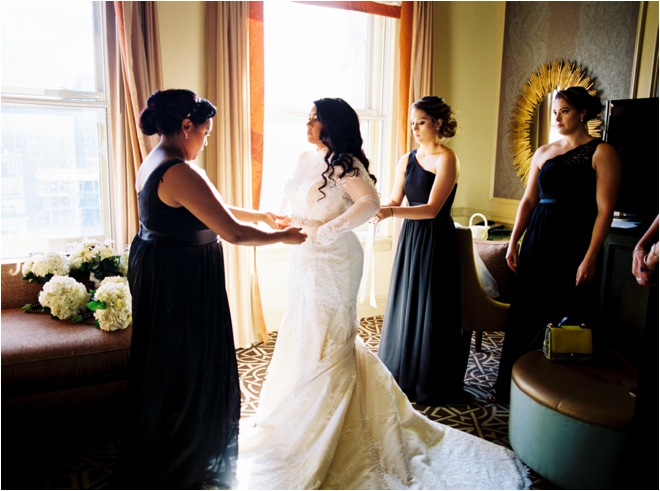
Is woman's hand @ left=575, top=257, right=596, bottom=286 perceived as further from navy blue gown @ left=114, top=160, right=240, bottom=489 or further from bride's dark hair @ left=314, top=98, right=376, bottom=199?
navy blue gown @ left=114, top=160, right=240, bottom=489

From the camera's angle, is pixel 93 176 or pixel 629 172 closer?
pixel 629 172

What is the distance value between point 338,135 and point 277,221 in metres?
0.55

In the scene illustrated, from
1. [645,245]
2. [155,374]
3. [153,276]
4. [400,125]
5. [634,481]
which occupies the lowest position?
[634,481]

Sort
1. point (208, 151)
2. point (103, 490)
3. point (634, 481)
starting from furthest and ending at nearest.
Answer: point (208, 151)
point (103, 490)
point (634, 481)

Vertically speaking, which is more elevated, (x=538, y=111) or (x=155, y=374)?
(x=538, y=111)

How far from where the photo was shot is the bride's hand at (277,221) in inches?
107

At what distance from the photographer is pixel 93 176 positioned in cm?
383

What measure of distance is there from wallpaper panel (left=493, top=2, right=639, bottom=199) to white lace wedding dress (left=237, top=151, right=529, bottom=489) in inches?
108

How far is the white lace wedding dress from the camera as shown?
2379 mm

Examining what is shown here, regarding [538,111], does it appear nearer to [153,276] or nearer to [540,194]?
[540,194]

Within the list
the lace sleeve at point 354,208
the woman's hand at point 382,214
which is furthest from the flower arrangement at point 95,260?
the woman's hand at point 382,214

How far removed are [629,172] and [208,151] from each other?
292 centimetres

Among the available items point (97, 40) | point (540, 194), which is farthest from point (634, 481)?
point (97, 40)

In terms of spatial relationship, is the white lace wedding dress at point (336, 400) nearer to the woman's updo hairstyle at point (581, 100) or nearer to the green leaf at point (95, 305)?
the green leaf at point (95, 305)
